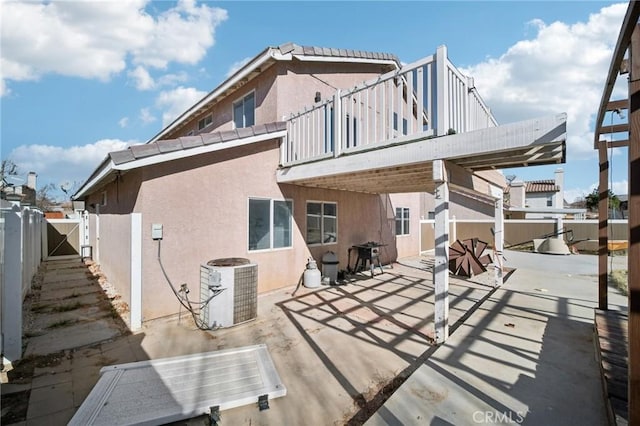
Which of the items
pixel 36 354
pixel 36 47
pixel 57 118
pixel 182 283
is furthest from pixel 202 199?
pixel 57 118

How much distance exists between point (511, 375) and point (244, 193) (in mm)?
5108

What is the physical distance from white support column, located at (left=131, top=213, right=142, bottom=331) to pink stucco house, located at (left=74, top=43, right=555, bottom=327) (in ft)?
0.05

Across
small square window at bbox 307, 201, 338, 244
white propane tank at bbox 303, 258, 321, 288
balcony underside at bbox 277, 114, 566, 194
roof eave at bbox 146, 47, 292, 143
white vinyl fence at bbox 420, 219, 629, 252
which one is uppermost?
roof eave at bbox 146, 47, 292, 143

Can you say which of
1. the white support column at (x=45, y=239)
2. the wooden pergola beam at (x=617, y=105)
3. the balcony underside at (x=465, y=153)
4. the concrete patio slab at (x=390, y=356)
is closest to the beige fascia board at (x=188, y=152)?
the balcony underside at (x=465, y=153)

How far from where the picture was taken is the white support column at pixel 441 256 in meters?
4.04

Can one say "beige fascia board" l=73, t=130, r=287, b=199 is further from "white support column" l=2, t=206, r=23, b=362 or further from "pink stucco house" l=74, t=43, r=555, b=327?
"white support column" l=2, t=206, r=23, b=362

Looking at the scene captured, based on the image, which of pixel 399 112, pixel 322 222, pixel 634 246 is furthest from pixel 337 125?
pixel 634 246

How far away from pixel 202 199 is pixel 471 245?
7.70m

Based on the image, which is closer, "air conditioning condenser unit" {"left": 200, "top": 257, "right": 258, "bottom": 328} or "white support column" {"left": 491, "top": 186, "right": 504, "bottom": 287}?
"air conditioning condenser unit" {"left": 200, "top": 257, "right": 258, "bottom": 328}

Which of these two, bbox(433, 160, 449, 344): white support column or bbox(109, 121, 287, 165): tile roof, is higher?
bbox(109, 121, 287, 165): tile roof

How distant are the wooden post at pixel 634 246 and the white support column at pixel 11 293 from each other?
592 centimetres

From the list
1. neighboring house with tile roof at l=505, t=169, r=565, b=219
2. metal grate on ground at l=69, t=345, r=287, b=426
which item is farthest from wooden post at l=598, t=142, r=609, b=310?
neighboring house with tile roof at l=505, t=169, r=565, b=219

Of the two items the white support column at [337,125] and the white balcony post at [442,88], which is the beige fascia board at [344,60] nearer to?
the white support column at [337,125]

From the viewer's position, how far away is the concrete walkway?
251cm
